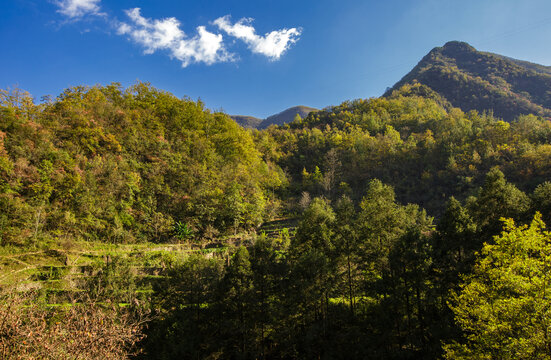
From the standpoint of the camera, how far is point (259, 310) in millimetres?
19016

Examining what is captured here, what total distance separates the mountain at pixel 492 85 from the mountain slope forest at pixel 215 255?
2900 inches

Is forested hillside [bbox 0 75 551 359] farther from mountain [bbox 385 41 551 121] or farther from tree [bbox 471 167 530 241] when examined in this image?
mountain [bbox 385 41 551 121]

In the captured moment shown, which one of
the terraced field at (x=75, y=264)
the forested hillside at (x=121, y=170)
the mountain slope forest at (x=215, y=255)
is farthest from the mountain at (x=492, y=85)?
the terraced field at (x=75, y=264)

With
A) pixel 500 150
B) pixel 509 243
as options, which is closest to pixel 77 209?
pixel 509 243

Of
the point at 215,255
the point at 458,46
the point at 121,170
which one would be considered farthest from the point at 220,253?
the point at 458,46

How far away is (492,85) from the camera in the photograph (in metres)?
111

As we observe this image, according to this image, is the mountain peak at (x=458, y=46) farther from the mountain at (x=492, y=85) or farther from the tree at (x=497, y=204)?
the tree at (x=497, y=204)

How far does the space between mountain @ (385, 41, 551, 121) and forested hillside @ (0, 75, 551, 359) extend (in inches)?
2852

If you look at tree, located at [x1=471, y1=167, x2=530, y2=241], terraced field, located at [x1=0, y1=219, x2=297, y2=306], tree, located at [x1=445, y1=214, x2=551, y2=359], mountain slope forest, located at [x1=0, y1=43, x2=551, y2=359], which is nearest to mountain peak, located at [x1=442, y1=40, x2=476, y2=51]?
mountain slope forest, located at [x1=0, y1=43, x2=551, y2=359]

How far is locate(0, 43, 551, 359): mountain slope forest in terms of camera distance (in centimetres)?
966

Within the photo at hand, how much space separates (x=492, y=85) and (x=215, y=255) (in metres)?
143

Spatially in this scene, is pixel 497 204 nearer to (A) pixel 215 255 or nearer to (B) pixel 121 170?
(A) pixel 215 255

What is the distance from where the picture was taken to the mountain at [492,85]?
98188 millimetres

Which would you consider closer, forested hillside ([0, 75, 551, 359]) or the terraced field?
forested hillside ([0, 75, 551, 359])
